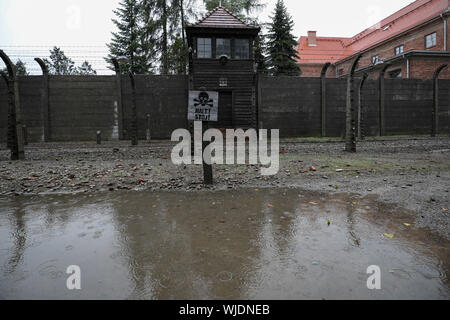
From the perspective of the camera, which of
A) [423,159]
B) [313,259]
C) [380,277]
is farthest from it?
[423,159]

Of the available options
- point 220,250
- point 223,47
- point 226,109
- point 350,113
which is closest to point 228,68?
point 223,47

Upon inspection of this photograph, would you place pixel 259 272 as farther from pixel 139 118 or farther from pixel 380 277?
pixel 139 118

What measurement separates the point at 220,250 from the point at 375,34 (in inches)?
1623

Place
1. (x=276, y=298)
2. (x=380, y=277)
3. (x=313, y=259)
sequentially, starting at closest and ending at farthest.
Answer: (x=276, y=298) → (x=380, y=277) → (x=313, y=259)

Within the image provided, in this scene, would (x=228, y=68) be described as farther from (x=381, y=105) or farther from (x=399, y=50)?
(x=399, y=50)

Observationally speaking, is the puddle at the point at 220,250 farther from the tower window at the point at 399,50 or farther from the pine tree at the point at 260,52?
the tower window at the point at 399,50

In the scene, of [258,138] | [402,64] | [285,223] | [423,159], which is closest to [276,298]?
[285,223]

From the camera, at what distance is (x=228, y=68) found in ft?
52.3

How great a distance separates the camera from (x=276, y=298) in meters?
1.70

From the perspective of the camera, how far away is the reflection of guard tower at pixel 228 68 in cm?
1577

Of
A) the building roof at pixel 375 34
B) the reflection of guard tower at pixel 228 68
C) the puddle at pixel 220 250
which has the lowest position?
the puddle at pixel 220 250

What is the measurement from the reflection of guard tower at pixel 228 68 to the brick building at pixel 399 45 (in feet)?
25.6

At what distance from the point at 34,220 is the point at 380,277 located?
3649mm

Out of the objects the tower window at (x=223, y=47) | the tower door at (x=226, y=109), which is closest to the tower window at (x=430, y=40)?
the tower window at (x=223, y=47)
